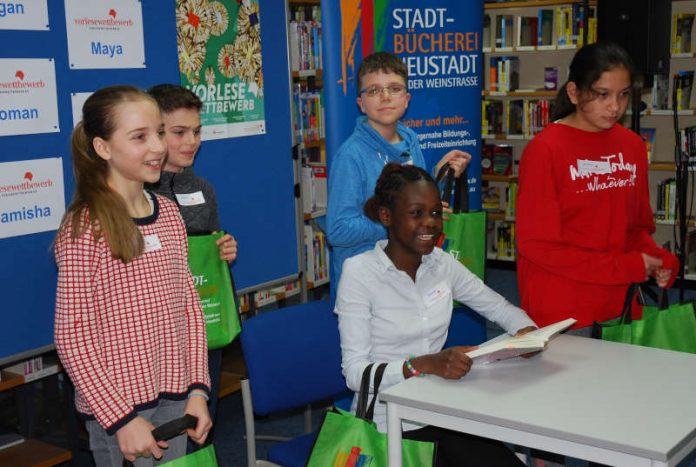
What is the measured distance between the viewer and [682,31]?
6348mm

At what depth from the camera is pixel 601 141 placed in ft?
8.70

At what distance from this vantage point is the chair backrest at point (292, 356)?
2512 millimetres

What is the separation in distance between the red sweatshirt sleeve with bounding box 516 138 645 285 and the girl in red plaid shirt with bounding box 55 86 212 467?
107 centimetres

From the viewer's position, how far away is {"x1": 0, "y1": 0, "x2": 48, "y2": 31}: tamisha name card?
2859 mm

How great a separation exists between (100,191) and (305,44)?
3.03m

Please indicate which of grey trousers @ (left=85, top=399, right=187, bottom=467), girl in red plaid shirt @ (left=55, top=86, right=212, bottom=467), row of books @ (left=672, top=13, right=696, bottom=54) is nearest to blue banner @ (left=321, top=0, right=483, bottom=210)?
girl in red plaid shirt @ (left=55, top=86, right=212, bottom=467)

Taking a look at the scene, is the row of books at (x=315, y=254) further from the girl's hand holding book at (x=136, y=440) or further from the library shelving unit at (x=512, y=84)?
the girl's hand holding book at (x=136, y=440)

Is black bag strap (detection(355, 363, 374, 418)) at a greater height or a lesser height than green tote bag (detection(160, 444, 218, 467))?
A: greater

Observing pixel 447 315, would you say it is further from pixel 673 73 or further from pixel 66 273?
pixel 673 73

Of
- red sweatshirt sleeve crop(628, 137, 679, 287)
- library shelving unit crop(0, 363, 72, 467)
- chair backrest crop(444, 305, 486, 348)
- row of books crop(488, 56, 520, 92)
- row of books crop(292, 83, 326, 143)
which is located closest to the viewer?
red sweatshirt sleeve crop(628, 137, 679, 287)

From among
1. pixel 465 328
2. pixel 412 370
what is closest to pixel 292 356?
pixel 412 370

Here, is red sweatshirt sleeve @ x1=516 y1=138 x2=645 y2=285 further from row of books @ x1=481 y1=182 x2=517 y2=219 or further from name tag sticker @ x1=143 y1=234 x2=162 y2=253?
row of books @ x1=481 y1=182 x2=517 y2=219

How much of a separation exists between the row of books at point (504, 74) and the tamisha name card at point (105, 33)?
4.49 meters

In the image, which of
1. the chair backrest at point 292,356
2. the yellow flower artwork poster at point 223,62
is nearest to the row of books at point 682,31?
the yellow flower artwork poster at point 223,62
